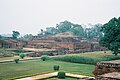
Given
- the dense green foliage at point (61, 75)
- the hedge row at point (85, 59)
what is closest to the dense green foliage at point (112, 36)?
the hedge row at point (85, 59)

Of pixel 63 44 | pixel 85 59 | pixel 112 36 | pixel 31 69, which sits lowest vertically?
pixel 31 69

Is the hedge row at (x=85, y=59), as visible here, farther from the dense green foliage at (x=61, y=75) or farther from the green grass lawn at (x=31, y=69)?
the dense green foliage at (x=61, y=75)

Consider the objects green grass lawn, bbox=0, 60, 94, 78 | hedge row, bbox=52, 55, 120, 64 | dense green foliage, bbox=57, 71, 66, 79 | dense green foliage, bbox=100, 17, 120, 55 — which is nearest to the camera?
dense green foliage, bbox=57, 71, 66, 79

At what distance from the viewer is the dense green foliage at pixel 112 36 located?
82.0ft

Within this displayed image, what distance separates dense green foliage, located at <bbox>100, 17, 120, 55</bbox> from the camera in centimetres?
2499

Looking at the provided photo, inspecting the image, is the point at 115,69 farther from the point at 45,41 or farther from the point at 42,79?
the point at 45,41

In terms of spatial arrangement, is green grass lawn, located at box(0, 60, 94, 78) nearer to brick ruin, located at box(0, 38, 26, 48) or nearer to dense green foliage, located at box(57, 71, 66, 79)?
dense green foliage, located at box(57, 71, 66, 79)

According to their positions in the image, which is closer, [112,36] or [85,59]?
[85,59]

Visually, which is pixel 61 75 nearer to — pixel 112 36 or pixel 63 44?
pixel 112 36

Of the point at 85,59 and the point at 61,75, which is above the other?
the point at 85,59

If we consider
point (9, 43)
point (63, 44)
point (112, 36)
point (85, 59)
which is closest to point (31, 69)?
point (85, 59)

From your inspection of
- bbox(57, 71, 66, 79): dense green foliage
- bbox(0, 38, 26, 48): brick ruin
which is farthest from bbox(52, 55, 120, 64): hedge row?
bbox(0, 38, 26, 48): brick ruin

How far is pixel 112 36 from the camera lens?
25766 mm

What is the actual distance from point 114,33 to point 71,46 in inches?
666
